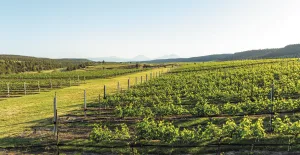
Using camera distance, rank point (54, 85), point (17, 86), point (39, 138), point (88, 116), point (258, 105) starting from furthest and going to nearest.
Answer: point (54, 85), point (17, 86), point (88, 116), point (258, 105), point (39, 138)

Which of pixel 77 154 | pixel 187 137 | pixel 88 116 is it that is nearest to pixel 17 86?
pixel 88 116

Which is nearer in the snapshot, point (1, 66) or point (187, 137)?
point (187, 137)

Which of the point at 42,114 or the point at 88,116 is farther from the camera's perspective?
the point at 42,114

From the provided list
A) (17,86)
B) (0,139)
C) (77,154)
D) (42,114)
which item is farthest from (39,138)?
(17,86)

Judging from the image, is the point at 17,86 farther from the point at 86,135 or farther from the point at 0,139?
the point at 86,135

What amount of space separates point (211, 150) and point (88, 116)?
11018mm

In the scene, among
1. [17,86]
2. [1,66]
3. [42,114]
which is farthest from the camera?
[1,66]

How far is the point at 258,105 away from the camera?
51.8 ft

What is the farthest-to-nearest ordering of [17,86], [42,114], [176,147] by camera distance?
[17,86] → [42,114] → [176,147]

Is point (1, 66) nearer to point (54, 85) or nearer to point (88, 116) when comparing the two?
point (54, 85)

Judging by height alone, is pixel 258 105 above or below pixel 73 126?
above

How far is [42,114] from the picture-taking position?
2159 cm

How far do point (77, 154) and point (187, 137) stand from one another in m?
5.50

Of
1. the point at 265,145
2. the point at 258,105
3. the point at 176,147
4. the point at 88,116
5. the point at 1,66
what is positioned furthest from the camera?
the point at 1,66
